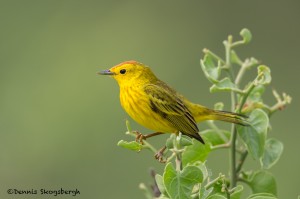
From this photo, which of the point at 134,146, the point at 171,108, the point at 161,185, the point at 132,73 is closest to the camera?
the point at 161,185

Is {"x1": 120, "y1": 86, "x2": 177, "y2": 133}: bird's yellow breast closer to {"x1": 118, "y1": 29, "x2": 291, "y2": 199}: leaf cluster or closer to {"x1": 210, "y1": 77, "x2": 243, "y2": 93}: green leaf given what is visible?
{"x1": 118, "y1": 29, "x2": 291, "y2": 199}: leaf cluster

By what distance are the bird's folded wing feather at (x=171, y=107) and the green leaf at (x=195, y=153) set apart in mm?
466

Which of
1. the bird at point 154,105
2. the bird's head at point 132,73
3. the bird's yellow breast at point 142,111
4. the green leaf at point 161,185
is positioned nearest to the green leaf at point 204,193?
the green leaf at point 161,185

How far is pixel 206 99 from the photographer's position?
614 centimetres

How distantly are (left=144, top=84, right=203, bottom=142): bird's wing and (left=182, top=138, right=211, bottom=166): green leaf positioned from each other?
450 mm

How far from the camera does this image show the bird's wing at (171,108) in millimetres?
3211

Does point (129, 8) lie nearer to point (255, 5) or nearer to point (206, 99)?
point (255, 5)

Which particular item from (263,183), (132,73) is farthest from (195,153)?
(132,73)

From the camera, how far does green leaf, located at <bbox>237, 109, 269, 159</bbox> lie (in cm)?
254

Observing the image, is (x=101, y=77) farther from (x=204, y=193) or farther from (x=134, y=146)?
(x=204, y=193)

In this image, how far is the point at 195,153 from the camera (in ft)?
8.57

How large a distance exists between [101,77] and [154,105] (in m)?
3.41

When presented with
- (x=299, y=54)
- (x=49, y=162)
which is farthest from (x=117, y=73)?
(x=299, y=54)

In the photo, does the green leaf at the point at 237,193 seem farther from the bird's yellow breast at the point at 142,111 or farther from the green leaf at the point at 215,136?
the bird's yellow breast at the point at 142,111
